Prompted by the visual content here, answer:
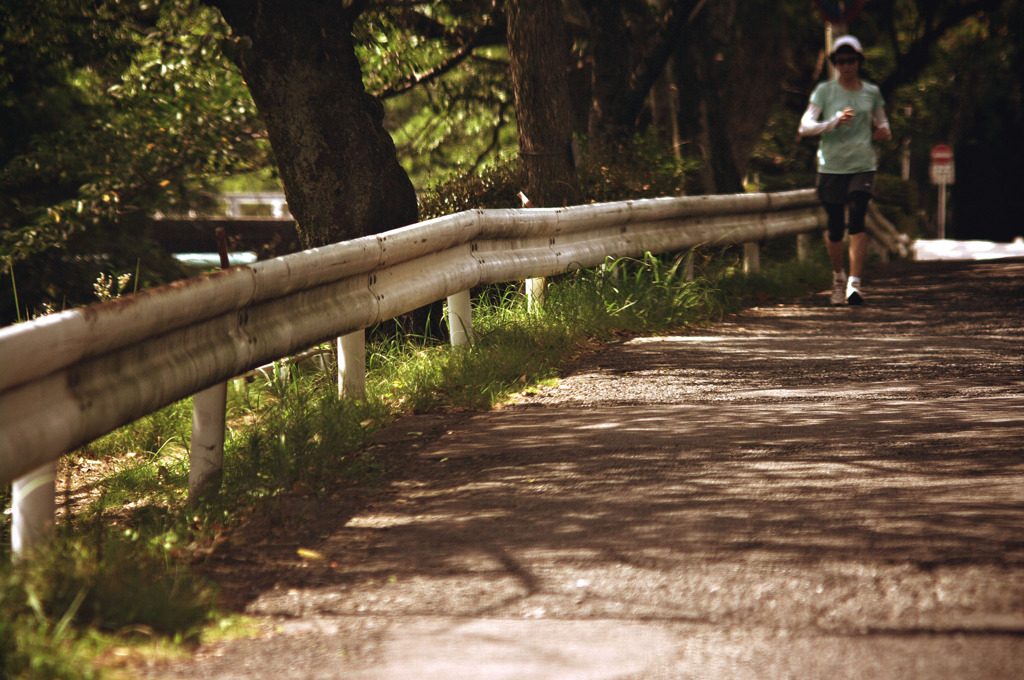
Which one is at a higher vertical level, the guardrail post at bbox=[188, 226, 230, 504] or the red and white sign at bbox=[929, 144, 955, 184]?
the guardrail post at bbox=[188, 226, 230, 504]

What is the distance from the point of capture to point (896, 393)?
5.77 m

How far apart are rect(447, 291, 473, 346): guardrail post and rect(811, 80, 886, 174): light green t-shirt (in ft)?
14.4

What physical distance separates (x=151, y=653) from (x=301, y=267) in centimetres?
241

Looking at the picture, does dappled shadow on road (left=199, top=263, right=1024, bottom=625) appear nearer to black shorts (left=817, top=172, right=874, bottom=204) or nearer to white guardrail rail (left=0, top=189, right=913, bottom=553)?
white guardrail rail (left=0, top=189, right=913, bottom=553)

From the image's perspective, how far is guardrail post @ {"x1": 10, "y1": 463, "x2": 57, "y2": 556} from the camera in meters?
3.30

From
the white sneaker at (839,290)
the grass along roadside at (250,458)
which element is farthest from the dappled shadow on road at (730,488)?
the white sneaker at (839,290)

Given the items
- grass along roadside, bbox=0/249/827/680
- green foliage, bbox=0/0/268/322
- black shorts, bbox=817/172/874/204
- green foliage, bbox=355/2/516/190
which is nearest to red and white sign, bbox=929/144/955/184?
green foliage, bbox=355/2/516/190

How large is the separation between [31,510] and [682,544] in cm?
196

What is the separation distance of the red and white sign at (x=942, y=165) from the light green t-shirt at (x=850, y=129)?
23549 millimetres

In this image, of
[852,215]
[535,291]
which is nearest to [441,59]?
[852,215]

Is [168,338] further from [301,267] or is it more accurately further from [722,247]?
[722,247]

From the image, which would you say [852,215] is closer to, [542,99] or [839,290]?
[839,290]

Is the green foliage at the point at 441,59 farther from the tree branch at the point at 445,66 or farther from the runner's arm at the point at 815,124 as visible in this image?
the runner's arm at the point at 815,124

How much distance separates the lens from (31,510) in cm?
332
